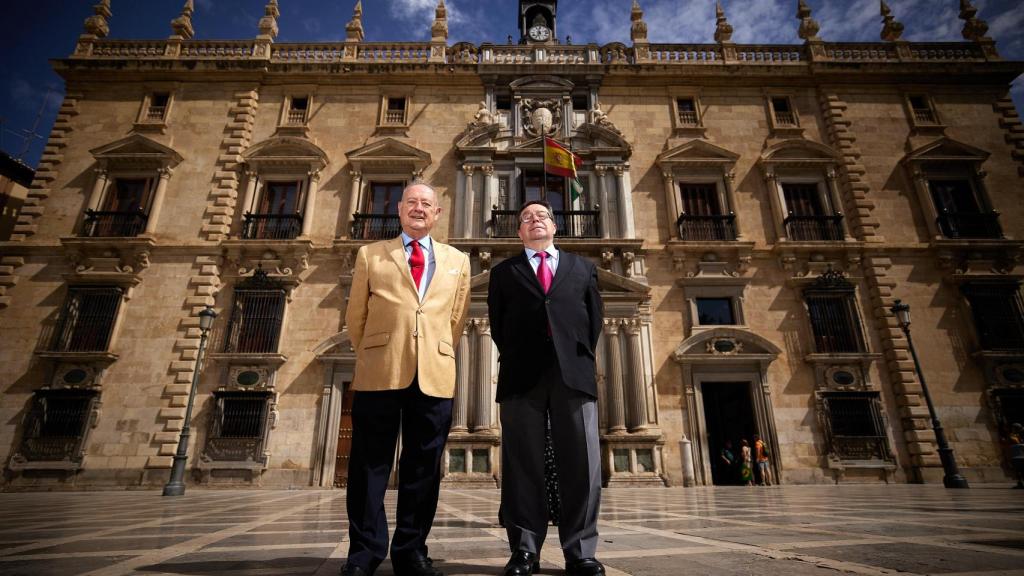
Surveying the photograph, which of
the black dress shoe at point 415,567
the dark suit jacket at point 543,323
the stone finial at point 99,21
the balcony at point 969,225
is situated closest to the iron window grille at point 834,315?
the balcony at point 969,225

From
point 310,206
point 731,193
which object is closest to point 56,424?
point 310,206

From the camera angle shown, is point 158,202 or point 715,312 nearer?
point 715,312

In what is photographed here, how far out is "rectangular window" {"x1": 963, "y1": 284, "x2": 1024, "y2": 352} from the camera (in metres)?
11.8

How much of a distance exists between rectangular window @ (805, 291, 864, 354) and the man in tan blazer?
41.9 feet

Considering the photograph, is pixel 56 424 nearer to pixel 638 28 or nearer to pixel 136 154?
pixel 136 154

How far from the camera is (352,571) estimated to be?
1856 millimetres

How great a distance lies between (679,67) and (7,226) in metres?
25.1

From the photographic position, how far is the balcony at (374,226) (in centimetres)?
1293

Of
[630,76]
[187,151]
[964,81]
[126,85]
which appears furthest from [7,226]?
[964,81]

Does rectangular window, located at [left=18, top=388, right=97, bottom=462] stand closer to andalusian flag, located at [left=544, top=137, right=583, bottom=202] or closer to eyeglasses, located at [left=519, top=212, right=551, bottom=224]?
andalusian flag, located at [left=544, top=137, right=583, bottom=202]

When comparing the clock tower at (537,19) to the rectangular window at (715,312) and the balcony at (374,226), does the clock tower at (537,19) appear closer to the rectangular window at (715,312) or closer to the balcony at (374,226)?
the balcony at (374,226)

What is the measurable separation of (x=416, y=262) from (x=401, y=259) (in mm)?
92

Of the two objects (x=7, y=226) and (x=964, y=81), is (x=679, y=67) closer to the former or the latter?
(x=964, y=81)

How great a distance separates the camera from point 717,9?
1590 centimetres
